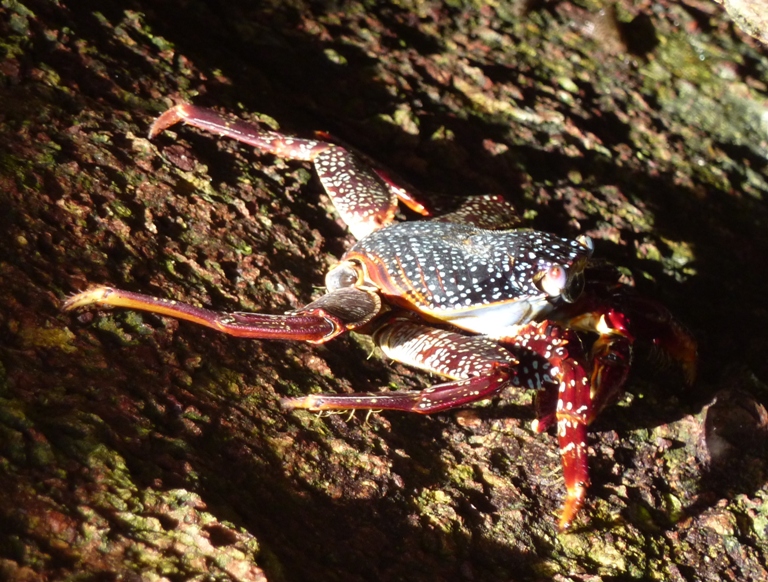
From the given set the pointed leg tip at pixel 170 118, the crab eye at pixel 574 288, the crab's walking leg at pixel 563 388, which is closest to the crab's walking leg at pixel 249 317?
the crab's walking leg at pixel 563 388

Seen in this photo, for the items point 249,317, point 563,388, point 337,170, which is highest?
point 563,388

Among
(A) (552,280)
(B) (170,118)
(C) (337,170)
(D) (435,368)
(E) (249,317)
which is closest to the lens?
(E) (249,317)

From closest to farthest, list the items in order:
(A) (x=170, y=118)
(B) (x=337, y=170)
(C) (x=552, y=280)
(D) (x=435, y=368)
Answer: (D) (x=435, y=368), (C) (x=552, y=280), (A) (x=170, y=118), (B) (x=337, y=170)

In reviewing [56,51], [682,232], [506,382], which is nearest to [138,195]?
[56,51]

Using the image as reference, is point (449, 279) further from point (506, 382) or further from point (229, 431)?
point (229, 431)

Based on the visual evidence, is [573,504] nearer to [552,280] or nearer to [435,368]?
[435,368]

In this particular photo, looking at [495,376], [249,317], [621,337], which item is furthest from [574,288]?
[249,317]

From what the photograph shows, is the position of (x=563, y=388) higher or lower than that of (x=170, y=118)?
higher

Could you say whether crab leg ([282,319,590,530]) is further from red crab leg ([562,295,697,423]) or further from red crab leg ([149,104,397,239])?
red crab leg ([149,104,397,239])
